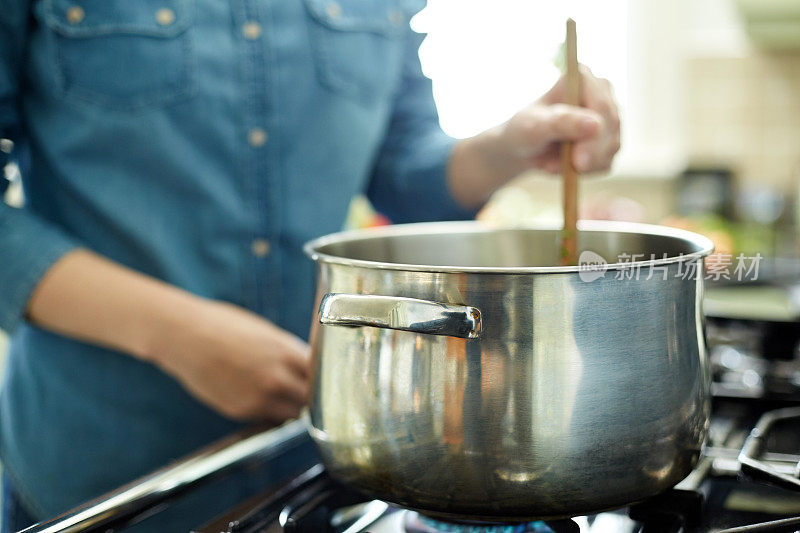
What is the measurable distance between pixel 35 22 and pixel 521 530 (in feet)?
1.82

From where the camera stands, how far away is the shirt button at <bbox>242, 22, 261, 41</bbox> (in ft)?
2.25

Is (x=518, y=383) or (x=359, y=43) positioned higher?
(x=359, y=43)

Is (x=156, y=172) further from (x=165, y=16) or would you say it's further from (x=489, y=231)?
(x=489, y=231)

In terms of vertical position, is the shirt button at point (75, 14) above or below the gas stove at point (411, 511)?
above

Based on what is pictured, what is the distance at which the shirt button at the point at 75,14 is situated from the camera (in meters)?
0.63

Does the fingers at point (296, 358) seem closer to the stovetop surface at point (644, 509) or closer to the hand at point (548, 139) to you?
the stovetop surface at point (644, 509)

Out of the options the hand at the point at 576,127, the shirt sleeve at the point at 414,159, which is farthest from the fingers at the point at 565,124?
the shirt sleeve at the point at 414,159

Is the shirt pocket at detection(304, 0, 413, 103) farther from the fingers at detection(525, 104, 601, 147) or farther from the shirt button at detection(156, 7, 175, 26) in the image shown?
the fingers at detection(525, 104, 601, 147)

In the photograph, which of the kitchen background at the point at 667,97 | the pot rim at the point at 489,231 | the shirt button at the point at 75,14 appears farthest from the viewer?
the kitchen background at the point at 667,97

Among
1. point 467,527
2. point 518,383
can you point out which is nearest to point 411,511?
point 467,527

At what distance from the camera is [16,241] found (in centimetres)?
58

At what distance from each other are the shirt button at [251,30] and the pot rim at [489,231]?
9.1 inches

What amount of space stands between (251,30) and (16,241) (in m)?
0.27

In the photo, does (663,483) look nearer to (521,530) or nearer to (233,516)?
(521,530)
